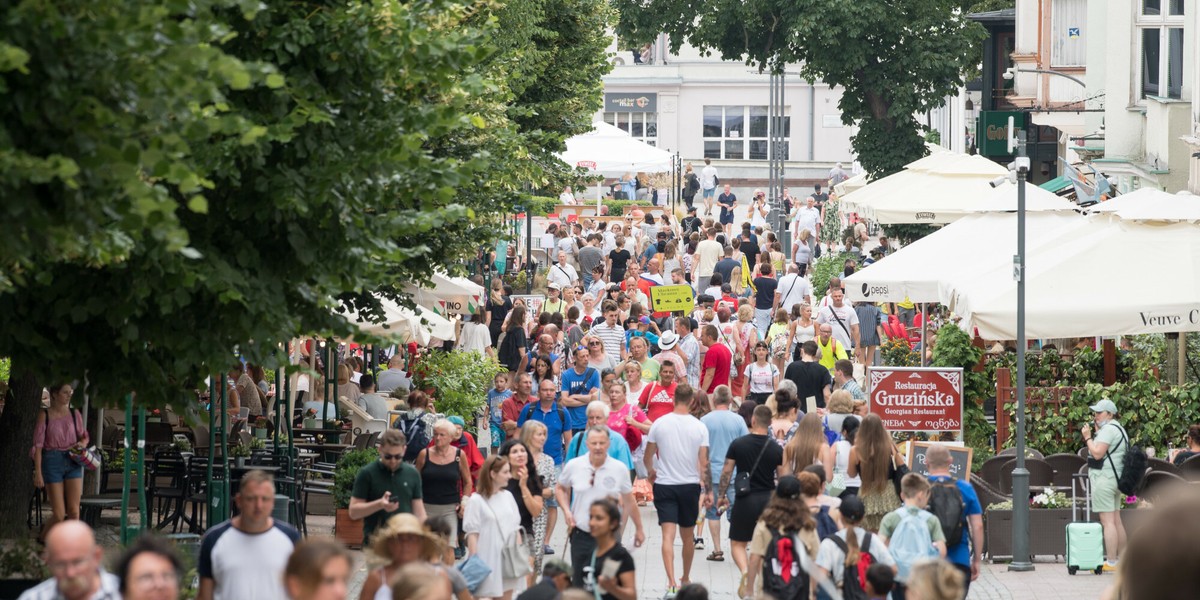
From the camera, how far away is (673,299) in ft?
85.8

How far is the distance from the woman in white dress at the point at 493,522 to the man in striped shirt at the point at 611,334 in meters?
11.1

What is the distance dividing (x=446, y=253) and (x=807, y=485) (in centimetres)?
540

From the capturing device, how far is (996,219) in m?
20.6

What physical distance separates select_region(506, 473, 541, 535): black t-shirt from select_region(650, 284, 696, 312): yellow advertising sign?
1303 cm

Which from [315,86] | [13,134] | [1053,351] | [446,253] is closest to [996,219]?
[1053,351]

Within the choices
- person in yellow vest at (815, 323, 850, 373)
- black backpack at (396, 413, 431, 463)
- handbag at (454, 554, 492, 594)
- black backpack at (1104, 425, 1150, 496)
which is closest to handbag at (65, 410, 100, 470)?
black backpack at (396, 413, 431, 463)

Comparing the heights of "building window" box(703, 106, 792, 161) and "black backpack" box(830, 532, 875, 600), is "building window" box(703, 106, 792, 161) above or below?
above

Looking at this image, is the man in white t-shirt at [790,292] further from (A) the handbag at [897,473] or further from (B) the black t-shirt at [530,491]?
(A) the handbag at [897,473]

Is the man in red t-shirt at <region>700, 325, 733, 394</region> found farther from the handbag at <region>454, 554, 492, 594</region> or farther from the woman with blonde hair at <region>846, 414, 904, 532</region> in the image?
the handbag at <region>454, 554, 492, 594</region>

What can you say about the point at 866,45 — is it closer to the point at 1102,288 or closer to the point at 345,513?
the point at 1102,288

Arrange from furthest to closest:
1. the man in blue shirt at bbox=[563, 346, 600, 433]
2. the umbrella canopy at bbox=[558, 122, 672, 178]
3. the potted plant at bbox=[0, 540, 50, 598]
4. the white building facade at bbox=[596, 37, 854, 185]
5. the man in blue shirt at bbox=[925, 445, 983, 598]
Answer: the white building facade at bbox=[596, 37, 854, 185], the umbrella canopy at bbox=[558, 122, 672, 178], the man in blue shirt at bbox=[563, 346, 600, 433], the man in blue shirt at bbox=[925, 445, 983, 598], the potted plant at bbox=[0, 540, 50, 598]

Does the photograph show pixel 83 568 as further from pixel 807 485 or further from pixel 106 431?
pixel 106 431

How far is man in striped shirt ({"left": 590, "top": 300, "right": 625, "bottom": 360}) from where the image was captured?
2259 centimetres

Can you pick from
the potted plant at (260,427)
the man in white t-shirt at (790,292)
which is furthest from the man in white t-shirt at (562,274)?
the potted plant at (260,427)
